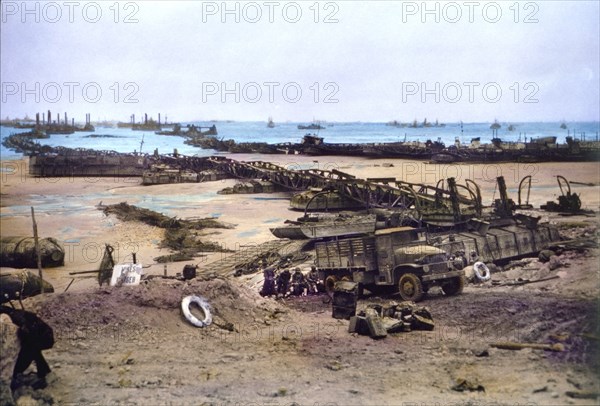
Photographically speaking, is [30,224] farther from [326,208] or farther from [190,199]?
[326,208]

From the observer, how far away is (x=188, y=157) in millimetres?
8969

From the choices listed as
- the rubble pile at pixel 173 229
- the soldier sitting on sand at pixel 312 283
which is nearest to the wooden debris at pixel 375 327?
the soldier sitting on sand at pixel 312 283

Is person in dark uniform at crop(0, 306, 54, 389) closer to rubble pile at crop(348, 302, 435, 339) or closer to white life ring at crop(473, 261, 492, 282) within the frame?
rubble pile at crop(348, 302, 435, 339)

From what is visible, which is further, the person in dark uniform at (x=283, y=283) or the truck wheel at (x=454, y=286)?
the person in dark uniform at (x=283, y=283)

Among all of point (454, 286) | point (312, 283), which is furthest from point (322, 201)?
point (454, 286)

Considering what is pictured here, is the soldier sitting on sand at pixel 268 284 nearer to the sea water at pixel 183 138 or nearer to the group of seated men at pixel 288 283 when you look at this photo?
the group of seated men at pixel 288 283

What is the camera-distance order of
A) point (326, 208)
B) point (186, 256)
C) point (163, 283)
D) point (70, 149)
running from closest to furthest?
1. point (163, 283)
2. point (186, 256)
3. point (70, 149)
4. point (326, 208)

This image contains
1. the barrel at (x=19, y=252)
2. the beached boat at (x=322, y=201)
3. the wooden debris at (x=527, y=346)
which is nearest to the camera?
the wooden debris at (x=527, y=346)

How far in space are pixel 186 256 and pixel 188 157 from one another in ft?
6.48

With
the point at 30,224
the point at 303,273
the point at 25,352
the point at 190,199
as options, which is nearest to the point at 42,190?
the point at 30,224

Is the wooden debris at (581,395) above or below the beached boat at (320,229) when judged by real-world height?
below

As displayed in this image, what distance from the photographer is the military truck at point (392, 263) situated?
7012mm

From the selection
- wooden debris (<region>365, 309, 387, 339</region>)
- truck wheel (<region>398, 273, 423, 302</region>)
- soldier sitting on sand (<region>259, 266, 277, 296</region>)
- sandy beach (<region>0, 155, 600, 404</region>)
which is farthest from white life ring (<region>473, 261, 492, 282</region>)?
soldier sitting on sand (<region>259, 266, 277, 296</region>)

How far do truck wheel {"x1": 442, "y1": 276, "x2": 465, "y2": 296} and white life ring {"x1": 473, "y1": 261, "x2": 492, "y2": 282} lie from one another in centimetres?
54
